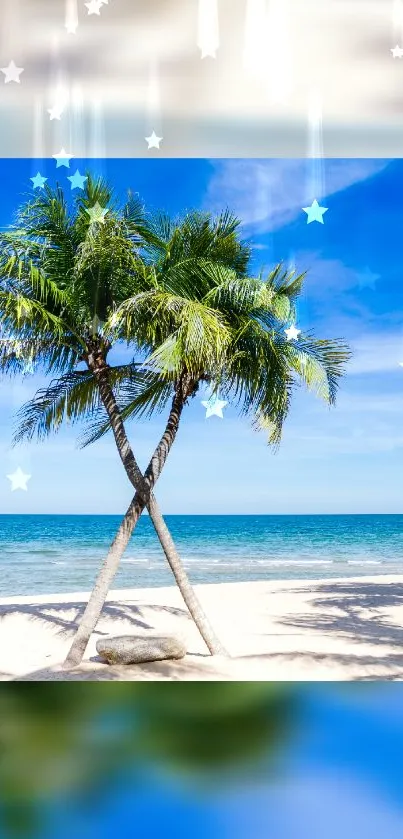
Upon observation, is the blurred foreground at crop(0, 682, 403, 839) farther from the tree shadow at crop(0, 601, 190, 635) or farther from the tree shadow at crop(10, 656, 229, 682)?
the tree shadow at crop(0, 601, 190, 635)

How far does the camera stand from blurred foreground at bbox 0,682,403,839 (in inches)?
72.2

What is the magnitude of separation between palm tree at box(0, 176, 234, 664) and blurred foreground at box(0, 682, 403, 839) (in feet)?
2.19

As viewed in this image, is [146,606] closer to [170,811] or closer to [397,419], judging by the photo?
[397,419]

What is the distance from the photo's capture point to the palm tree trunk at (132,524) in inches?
138

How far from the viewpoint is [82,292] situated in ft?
11.3

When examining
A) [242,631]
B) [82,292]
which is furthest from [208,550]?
[82,292]

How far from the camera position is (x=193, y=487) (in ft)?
14.0

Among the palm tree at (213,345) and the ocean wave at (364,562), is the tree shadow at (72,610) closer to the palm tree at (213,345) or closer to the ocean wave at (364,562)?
the palm tree at (213,345)

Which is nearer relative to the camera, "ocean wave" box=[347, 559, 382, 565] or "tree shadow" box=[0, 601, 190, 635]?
"tree shadow" box=[0, 601, 190, 635]

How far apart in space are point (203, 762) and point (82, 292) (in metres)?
1.99
